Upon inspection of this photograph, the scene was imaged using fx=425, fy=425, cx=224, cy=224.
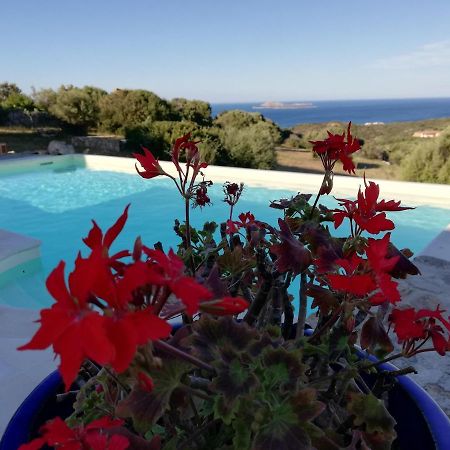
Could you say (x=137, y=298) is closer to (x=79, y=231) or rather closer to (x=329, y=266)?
(x=329, y=266)

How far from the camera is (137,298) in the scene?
398 millimetres

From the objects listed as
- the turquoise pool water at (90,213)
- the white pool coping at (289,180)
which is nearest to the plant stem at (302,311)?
the white pool coping at (289,180)

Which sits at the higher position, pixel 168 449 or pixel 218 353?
pixel 218 353

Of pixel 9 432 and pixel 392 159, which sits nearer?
pixel 9 432

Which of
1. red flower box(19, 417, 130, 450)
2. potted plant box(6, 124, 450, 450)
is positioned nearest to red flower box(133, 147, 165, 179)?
potted plant box(6, 124, 450, 450)

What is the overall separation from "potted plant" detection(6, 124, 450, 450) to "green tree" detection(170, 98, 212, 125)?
14628 mm

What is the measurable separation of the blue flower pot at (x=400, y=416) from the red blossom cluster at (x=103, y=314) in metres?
0.60

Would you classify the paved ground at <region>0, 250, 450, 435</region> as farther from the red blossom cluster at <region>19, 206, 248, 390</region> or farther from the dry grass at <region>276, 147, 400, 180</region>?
the dry grass at <region>276, 147, 400, 180</region>

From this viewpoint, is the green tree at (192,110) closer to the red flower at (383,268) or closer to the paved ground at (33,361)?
the paved ground at (33,361)

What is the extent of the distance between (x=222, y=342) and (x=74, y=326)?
10.5 inches

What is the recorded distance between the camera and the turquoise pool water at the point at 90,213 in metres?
4.20

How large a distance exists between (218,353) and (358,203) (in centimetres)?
33

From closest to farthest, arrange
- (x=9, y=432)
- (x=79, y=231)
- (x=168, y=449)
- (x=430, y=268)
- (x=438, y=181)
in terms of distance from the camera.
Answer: (x=168, y=449) < (x=9, y=432) < (x=430, y=268) < (x=79, y=231) < (x=438, y=181)

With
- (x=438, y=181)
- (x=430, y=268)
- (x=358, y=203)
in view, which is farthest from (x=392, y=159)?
(x=358, y=203)
